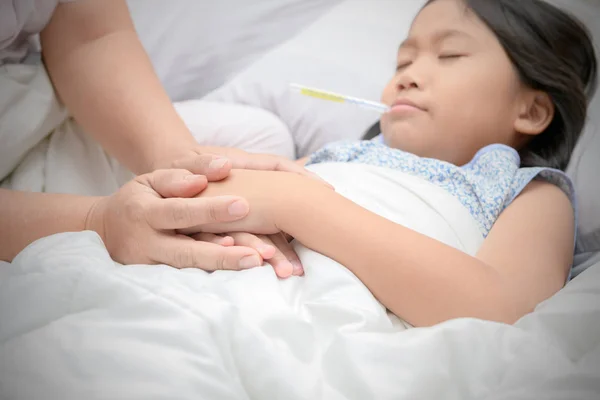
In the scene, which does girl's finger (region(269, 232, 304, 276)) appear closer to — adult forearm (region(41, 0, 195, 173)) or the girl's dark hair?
adult forearm (region(41, 0, 195, 173))

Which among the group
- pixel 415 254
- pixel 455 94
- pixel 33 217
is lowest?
pixel 33 217

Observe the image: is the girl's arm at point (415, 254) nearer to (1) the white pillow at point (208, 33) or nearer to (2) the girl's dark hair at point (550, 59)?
(2) the girl's dark hair at point (550, 59)

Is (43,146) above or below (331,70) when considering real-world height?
below

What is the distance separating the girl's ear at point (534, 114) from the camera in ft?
2.82

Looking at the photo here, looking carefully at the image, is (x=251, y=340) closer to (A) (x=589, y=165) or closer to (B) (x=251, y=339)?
(B) (x=251, y=339)

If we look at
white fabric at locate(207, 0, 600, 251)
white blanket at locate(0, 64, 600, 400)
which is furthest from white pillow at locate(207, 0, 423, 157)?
white blanket at locate(0, 64, 600, 400)

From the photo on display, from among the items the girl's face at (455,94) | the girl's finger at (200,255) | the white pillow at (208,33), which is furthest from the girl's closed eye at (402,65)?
the girl's finger at (200,255)

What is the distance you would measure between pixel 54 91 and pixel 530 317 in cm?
77

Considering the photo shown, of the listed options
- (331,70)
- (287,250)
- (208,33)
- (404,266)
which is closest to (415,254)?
(404,266)

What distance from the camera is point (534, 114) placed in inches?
34.8

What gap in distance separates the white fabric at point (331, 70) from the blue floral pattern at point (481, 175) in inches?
12.3

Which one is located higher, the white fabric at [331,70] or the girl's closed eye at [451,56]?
the girl's closed eye at [451,56]

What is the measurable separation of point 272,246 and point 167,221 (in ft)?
0.42

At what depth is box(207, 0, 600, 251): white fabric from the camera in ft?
3.81
